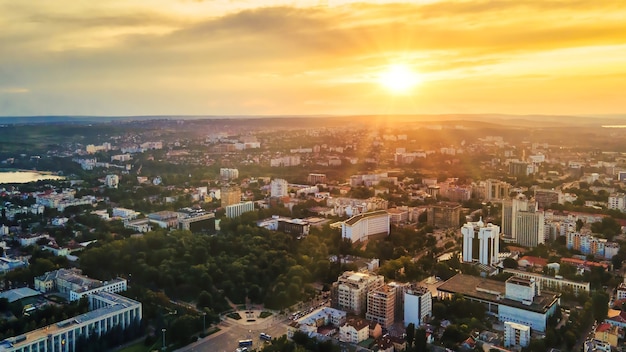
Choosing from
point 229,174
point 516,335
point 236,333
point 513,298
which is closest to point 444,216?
point 513,298

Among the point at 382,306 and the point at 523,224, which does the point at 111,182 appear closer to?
the point at 523,224

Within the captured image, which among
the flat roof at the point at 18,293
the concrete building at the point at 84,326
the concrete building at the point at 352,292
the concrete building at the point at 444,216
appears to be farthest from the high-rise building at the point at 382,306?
the concrete building at the point at 444,216

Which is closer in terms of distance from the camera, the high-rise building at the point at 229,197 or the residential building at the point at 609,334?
the residential building at the point at 609,334

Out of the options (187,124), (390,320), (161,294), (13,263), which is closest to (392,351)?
(390,320)

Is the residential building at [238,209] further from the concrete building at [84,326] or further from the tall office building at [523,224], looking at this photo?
the concrete building at [84,326]

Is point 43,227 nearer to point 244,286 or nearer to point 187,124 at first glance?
point 244,286

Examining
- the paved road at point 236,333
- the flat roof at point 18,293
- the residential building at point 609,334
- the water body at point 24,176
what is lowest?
the paved road at point 236,333
